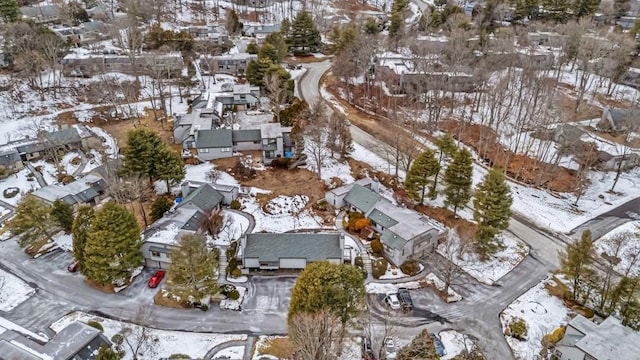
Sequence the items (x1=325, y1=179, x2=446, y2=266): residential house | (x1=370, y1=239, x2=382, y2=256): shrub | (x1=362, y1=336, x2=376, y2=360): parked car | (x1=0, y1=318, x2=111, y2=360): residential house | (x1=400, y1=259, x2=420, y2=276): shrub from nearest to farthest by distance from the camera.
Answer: (x1=0, y1=318, x2=111, y2=360): residential house
(x1=362, y1=336, x2=376, y2=360): parked car
(x1=400, y1=259, x2=420, y2=276): shrub
(x1=325, y1=179, x2=446, y2=266): residential house
(x1=370, y1=239, x2=382, y2=256): shrub

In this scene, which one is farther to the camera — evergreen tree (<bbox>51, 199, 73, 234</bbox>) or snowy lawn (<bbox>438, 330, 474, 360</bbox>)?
evergreen tree (<bbox>51, 199, 73, 234</bbox>)

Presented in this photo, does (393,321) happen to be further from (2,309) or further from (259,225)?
(2,309)

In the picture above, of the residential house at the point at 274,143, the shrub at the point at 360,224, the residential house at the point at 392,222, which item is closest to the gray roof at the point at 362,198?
the residential house at the point at 392,222

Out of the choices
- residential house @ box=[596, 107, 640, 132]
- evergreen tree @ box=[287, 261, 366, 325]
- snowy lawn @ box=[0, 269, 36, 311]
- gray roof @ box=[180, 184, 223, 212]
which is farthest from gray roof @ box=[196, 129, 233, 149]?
residential house @ box=[596, 107, 640, 132]

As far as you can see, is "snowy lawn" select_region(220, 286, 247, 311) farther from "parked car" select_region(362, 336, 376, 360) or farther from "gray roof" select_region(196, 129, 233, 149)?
"gray roof" select_region(196, 129, 233, 149)

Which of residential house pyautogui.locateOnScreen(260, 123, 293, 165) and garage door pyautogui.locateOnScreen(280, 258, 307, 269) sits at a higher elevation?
residential house pyautogui.locateOnScreen(260, 123, 293, 165)

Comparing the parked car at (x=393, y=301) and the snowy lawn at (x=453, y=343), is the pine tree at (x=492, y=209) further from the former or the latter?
the parked car at (x=393, y=301)

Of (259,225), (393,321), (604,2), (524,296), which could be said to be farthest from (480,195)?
(604,2)
